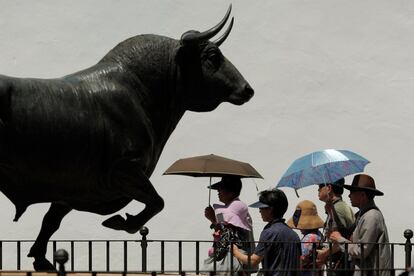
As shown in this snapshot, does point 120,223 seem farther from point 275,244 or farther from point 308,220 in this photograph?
point 308,220

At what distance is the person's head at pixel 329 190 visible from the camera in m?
9.39

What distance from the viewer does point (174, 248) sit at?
13953 mm

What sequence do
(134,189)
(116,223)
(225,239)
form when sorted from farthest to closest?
(225,239) < (116,223) < (134,189)

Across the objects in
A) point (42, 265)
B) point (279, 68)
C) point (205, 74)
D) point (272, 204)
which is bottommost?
point (42, 265)

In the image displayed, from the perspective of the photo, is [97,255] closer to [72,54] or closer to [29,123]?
[72,54]

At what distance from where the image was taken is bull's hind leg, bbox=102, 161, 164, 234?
820 centimetres

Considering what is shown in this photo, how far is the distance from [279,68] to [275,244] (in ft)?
18.6

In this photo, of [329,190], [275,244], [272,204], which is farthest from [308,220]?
[275,244]

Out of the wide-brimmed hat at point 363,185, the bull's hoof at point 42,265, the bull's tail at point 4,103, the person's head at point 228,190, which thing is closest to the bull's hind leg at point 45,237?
the bull's hoof at point 42,265

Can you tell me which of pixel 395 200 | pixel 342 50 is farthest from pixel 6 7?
pixel 395 200

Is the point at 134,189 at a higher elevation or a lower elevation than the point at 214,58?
lower

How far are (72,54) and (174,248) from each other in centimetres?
208

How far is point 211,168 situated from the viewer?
10906mm

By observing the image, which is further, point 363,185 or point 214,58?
point 363,185
